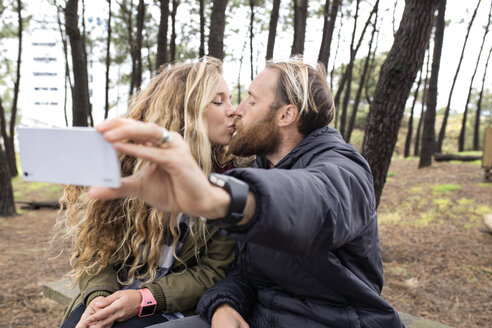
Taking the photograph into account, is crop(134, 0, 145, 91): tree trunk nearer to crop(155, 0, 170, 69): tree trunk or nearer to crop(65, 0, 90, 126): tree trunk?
crop(155, 0, 170, 69): tree trunk

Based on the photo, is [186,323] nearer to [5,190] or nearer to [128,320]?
[128,320]

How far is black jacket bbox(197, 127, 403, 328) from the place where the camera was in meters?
1.18

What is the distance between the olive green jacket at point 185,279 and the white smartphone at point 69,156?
129cm

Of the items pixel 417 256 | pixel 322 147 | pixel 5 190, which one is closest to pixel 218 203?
pixel 322 147

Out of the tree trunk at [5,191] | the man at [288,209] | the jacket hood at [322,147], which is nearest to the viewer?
the man at [288,209]

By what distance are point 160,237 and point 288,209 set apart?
1.33 meters

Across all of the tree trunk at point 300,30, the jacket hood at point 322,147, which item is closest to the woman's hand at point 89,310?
the jacket hood at point 322,147

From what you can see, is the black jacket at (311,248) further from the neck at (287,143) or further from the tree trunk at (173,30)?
the tree trunk at (173,30)

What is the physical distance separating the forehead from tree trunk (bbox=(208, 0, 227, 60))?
3.63 metres

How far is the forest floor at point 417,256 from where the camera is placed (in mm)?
4461

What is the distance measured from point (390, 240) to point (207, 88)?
19.2 ft

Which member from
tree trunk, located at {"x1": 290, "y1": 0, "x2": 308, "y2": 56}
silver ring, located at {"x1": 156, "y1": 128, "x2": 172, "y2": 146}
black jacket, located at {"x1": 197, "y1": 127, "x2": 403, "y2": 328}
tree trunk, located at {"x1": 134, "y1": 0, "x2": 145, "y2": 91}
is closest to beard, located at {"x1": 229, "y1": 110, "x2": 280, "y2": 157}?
black jacket, located at {"x1": 197, "y1": 127, "x2": 403, "y2": 328}

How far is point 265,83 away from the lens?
2209mm

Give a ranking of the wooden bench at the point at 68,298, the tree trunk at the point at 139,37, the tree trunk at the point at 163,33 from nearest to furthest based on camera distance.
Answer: the wooden bench at the point at 68,298, the tree trunk at the point at 163,33, the tree trunk at the point at 139,37
